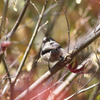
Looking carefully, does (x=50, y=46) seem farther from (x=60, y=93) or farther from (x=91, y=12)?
(x=91, y=12)

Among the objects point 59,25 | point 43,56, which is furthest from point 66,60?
point 59,25

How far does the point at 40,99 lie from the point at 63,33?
6.09ft

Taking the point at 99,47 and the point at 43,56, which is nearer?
the point at 43,56

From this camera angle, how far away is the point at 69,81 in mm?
1514

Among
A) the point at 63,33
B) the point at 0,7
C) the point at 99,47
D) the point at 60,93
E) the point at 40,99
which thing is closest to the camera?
the point at 40,99

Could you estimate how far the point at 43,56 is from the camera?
151 cm

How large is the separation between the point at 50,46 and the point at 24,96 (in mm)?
469

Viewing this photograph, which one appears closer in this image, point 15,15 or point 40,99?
point 40,99

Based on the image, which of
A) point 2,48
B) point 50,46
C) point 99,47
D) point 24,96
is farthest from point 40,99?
point 99,47

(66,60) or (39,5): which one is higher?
(39,5)

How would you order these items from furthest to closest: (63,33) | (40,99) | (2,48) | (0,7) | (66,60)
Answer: (63,33), (0,7), (40,99), (66,60), (2,48)

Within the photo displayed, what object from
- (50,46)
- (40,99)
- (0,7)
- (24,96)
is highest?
(0,7)

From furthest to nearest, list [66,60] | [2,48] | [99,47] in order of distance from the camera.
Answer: [99,47]
[66,60]
[2,48]

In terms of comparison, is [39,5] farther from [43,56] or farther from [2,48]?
[2,48]
